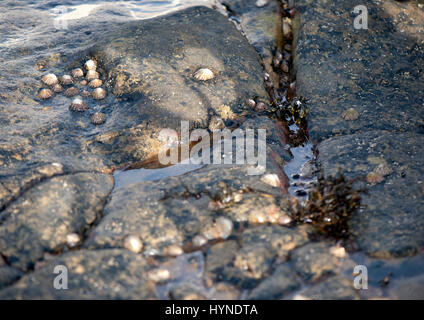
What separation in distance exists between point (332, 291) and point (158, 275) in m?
1.54

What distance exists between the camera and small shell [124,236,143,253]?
354 centimetres

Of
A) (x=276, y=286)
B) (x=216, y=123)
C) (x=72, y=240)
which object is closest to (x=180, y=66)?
(x=216, y=123)

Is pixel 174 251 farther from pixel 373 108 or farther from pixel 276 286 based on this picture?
pixel 373 108

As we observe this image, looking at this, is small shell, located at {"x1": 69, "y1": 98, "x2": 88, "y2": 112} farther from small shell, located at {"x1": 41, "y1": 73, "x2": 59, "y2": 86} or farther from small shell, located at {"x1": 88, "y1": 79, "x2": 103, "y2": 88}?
small shell, located at {"x1": 41, "y1": 73, "x2": 59, "y2": 86}

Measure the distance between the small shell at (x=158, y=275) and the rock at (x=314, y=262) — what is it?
3.88 ft

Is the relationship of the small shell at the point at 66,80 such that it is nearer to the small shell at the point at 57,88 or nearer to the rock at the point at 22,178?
the small shell at the point at 57,88

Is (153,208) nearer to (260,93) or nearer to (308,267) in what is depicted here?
(308,267)

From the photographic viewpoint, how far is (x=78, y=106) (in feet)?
17.2

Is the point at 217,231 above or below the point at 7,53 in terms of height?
below

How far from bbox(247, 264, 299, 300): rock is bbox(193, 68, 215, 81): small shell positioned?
315 centimetres

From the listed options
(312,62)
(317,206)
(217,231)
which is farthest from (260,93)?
(217,231)

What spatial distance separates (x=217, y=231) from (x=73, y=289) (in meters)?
1.41

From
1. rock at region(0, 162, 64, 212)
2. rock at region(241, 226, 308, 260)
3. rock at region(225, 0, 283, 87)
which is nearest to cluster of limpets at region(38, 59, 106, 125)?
rock at region(0, 162, 64, 212)
